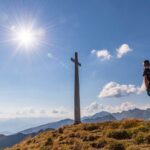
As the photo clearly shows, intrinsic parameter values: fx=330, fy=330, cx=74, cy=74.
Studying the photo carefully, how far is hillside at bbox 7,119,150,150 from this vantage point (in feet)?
57.3

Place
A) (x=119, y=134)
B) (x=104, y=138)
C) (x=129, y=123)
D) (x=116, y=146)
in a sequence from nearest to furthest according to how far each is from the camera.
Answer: (x=116, y=146) → (x=104, y=138) → (x=119, y=134) → (x=129, y=123)

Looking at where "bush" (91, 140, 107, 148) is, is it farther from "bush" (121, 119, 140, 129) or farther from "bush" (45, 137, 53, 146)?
"bush" (121, 119, 140, 129)

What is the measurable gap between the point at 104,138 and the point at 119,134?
142 cm

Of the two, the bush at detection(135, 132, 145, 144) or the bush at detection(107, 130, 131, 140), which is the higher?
the bush at detection(107, 130, 131, 140)

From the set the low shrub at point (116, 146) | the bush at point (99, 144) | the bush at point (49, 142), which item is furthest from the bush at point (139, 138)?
the bush at point (49, 142)

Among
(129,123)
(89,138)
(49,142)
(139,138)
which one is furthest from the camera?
(129,123)

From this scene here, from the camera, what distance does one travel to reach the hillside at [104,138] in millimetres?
17469

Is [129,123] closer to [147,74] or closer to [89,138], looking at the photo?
[89,138]

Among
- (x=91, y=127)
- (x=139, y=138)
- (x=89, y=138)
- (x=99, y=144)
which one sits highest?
(x=91, y=127)

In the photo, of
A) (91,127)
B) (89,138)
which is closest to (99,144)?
(89,138)

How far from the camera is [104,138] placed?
1909 cm

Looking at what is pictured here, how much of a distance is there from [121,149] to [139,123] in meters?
5.90

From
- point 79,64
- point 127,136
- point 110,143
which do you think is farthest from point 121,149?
point 79,64

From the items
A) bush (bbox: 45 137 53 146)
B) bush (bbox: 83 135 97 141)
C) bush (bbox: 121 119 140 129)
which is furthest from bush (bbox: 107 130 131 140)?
bush (bbox: 45 137 53 146)
